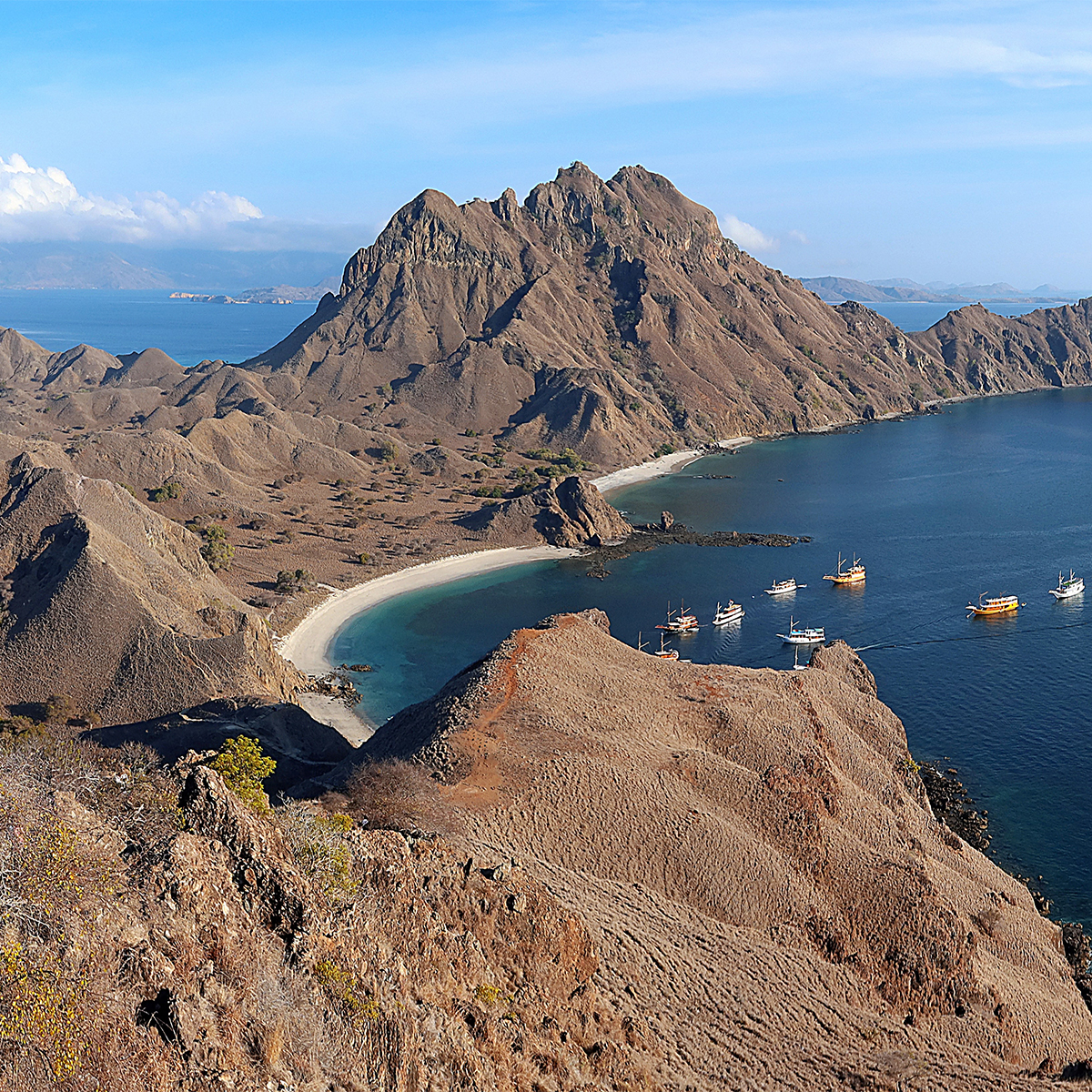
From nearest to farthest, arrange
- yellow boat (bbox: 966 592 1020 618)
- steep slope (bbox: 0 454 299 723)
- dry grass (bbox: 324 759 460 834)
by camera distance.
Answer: dry grass (bbox: 324 759 460 834) < steep slope (bbox: 0 454 299 723) < yellow boat (bbox: 966 592 1020 618)

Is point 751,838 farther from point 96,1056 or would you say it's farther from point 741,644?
point 741,644

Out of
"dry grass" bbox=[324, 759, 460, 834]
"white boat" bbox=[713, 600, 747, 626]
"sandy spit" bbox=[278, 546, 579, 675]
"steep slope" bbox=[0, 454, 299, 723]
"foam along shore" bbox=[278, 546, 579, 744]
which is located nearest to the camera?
"dry grass" bbox=[324, 759, 460, 834]

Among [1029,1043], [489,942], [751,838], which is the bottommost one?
[1029,1043]

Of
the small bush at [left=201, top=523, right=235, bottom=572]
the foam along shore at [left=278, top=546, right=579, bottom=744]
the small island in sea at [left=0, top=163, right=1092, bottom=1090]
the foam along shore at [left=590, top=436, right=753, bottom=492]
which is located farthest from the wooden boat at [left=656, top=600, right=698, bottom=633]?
the foam along shore at [left=590, top=436, right=753, bottom=492]

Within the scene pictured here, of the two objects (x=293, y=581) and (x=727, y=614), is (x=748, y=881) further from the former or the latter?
(x=293, y=581)

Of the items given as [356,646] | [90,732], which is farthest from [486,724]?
[356,646]

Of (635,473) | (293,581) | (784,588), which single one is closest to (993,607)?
(784,588)

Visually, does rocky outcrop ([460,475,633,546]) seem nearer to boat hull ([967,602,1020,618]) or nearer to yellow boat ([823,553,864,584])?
yellow boat ([823,553,864,584])
